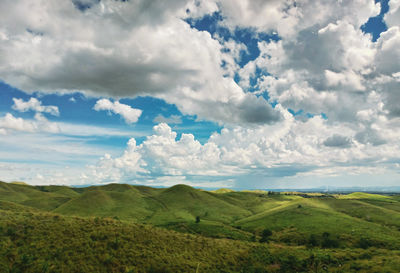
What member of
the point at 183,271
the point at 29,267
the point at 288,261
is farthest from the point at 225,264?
the point at 29,267

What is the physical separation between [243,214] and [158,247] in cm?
14154

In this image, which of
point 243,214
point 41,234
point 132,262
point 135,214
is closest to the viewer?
point 132,262

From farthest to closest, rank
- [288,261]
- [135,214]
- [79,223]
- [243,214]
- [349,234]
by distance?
1. [243,214]
2. [135,214]
3. [349,234]
4. [79,223]
5. [288,261]

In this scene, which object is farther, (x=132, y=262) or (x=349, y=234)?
(x=349, y=234)

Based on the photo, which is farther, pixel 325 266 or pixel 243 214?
pixel 243 214

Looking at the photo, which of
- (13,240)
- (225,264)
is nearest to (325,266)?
(225,264)

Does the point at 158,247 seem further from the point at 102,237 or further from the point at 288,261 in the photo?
the point at 288,261

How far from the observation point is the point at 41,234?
57719 millimetres

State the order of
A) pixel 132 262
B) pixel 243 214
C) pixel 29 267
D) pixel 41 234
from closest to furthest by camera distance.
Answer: pixel 29 267, pixel 132 262, pixel 41 234, pixel 243 214

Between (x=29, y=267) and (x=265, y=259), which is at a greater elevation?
(x=29, y=267)

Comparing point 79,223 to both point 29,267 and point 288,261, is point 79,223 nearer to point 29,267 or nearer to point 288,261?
point 29,267

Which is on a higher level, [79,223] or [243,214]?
[79,223]

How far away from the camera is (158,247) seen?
6103 centimetres

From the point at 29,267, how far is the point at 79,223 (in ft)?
77.8
